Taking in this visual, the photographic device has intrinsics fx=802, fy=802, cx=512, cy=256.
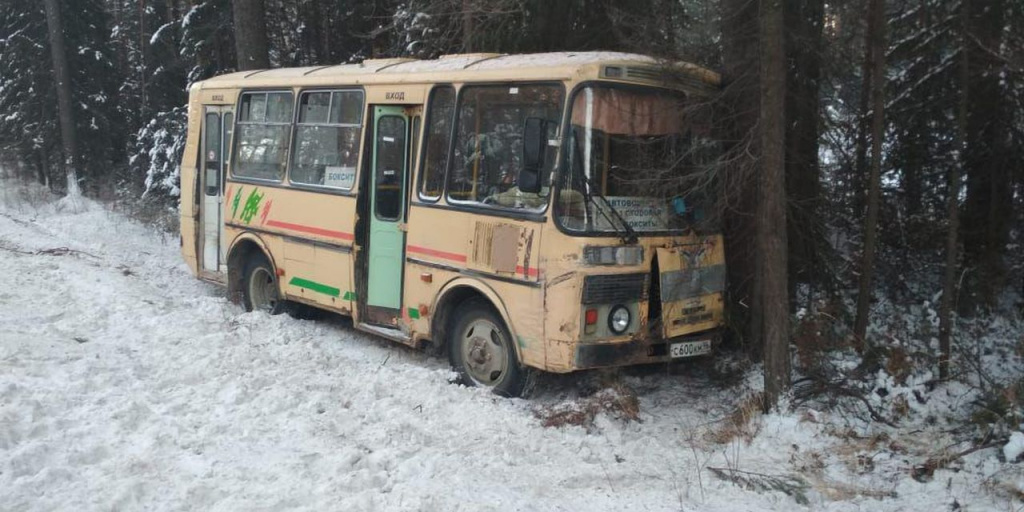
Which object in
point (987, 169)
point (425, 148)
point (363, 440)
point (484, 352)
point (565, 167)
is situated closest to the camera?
point (363, 440)

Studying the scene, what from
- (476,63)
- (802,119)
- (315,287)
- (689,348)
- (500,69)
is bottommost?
(689,348)

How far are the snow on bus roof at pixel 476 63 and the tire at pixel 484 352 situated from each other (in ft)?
6.89

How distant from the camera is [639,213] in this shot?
6.53 meters

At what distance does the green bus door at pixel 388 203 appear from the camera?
26.0ft

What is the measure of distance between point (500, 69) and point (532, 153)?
1.06 meters

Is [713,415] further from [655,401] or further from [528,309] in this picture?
[528,309]

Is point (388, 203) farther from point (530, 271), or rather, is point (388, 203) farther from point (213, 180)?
point (213, 180)

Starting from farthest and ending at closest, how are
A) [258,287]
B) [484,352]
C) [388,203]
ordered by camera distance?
[258,287] < [388,203] < [484,352]

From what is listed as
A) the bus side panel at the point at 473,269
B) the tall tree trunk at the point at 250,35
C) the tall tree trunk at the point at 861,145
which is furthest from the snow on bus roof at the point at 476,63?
the tall tree trunk at the point at 250,35

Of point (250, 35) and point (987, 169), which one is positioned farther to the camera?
point (250, 35)

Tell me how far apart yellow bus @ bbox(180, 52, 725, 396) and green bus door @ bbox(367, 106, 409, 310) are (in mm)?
21

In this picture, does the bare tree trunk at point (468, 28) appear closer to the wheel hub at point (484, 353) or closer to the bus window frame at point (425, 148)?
the bus window frame at point (425, 148)

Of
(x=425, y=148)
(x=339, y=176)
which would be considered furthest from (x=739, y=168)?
(x=339, y=176)

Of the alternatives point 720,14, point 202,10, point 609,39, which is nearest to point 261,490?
point 720,14
